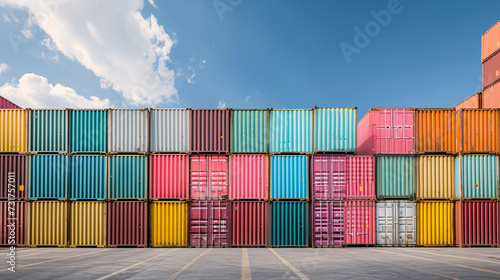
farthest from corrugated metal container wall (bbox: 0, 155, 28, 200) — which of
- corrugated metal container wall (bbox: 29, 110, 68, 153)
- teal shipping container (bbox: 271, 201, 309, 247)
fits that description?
teal shipping container (bbox: 271, 201, 309, 247)

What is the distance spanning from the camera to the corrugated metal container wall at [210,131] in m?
23.1

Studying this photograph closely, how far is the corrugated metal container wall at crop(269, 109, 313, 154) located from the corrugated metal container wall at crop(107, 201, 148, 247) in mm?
9745

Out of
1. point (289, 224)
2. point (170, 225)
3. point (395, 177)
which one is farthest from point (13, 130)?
point (395, 177)

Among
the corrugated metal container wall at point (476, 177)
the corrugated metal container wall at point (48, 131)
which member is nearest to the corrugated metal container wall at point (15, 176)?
the corrugated metal container wall at point (48, 131)

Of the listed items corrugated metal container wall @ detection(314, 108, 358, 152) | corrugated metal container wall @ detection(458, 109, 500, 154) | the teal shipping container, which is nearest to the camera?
the teal shipping container

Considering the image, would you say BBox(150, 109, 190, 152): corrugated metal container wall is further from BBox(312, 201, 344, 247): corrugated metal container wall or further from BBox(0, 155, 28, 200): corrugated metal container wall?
BBox(312, 201, 344, 247): corrugated metal container wall

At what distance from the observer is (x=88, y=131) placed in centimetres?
2320

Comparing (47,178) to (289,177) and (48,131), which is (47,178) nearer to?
(48,131)

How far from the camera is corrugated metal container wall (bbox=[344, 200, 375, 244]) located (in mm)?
22609

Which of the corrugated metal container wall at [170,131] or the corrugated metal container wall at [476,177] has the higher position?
the corrugated metal container wall at [170,131]

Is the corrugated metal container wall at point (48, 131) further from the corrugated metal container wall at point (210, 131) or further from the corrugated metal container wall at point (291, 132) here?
the corrugated metal container wall at point (291, 132)

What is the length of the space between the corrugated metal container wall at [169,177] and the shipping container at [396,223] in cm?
1331

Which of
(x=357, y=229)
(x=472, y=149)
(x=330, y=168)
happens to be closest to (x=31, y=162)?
(x=330, y=168)

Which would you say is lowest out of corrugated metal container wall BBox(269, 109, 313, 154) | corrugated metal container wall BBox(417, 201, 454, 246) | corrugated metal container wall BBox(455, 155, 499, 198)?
corrugated metal container wall BBox(417, 201, 454, 246)
